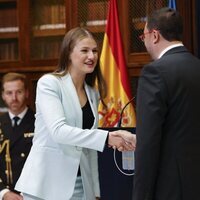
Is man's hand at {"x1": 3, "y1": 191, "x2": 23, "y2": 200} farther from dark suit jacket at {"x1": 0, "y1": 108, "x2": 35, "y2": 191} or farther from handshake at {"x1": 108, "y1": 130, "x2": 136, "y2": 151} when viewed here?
handshake at {"x1": 108, "y1": 130, "x2": 136, "y2": 151}

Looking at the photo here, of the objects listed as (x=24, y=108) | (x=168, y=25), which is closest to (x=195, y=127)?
(x=168, y=25)

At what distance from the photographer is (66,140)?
2.09 m

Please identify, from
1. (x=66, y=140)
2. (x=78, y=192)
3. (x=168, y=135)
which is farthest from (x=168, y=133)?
(x=78, y=192)

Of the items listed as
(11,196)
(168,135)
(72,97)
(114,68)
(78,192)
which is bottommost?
(11,196)

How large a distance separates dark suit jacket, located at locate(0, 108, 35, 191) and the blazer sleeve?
1.46 metres

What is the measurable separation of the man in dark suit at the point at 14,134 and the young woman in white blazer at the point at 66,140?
90cm

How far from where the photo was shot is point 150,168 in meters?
1.76

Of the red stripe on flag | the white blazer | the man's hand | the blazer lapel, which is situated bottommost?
the man's hand

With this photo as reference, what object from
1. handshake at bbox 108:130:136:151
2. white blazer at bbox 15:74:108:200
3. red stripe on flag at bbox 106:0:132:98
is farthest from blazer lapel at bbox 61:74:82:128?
red stripe on flag at bbox 106:0:132:98

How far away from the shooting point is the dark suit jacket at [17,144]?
3.11 meters

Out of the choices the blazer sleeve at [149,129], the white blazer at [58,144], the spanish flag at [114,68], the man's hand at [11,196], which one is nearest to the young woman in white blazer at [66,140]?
the white blazer at [58,144]

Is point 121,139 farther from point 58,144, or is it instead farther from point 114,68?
point 114,68

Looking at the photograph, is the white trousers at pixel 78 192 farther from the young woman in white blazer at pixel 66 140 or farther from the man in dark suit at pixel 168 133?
the man in dark suit at pixel 168 133

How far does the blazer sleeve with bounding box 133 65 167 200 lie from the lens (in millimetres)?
1742
